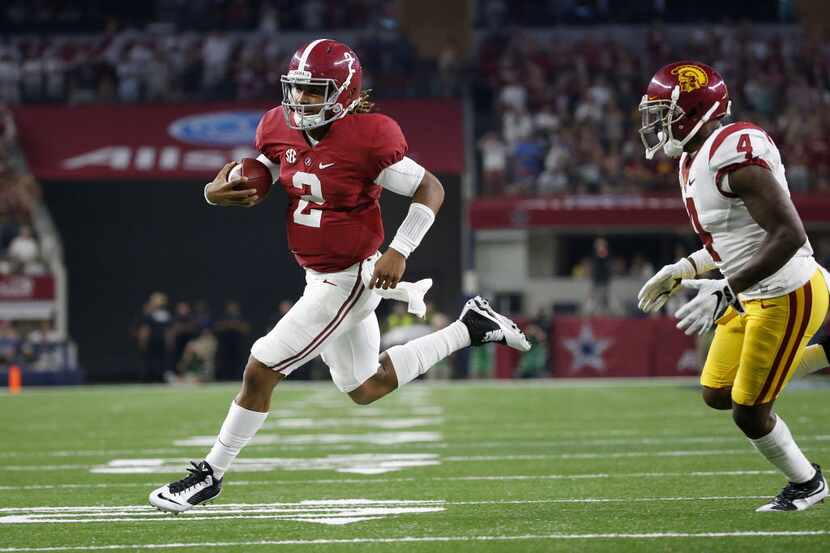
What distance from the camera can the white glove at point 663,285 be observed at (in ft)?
15.9

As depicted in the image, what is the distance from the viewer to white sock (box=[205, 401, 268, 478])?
193 inches

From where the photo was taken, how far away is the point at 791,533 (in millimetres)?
4230

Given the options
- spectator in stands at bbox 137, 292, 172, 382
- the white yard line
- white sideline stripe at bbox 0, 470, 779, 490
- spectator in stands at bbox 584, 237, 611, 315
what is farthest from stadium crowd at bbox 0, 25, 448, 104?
white sideline stripe at bbox 0, 470, 779, 490

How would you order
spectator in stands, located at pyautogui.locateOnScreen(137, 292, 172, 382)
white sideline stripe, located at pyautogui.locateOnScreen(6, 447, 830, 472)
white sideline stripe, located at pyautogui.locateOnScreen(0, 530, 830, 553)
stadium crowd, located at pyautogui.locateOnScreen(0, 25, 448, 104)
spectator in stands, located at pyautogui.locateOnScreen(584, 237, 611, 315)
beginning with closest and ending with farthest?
white sideline stripe, located at pyautogui.locateOnScreen(0, 530, 830, 553) → white sideline stripe, located at pyautogui.locateOnScreen(6, 447, 830, 472) → spectator in stands, located at pyautogui.locateOnScreen(137, 292, 172, 382) → spectator in stands, located at pyautogui.locateOnScreen(584, 237, 611, 315) → stadium crowd, located at pyautogui.locateOnScreen(0, 25, 448, 104)

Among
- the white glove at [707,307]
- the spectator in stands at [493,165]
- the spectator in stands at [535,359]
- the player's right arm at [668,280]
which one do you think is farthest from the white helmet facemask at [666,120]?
the spectator in stands at [493,165]

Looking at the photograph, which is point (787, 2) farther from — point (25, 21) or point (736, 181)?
point (736, 181)

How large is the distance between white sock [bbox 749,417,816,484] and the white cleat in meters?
1.12

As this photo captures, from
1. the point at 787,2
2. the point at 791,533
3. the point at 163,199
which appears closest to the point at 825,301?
the point at 791,533

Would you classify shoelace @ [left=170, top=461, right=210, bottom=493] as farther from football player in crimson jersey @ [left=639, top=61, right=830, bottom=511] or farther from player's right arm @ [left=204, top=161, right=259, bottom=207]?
football player in crimson jersey @ [left=639, top=61, right=830, bottom=511]

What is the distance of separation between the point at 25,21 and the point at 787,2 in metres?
12.5

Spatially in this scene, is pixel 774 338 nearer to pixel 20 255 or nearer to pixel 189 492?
pixel 189 492

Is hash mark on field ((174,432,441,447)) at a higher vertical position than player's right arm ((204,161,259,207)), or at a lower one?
lower

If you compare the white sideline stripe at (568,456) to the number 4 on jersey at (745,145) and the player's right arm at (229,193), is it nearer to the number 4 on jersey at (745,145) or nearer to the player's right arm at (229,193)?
the player's right arm at (229,193)

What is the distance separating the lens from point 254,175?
510 cm
